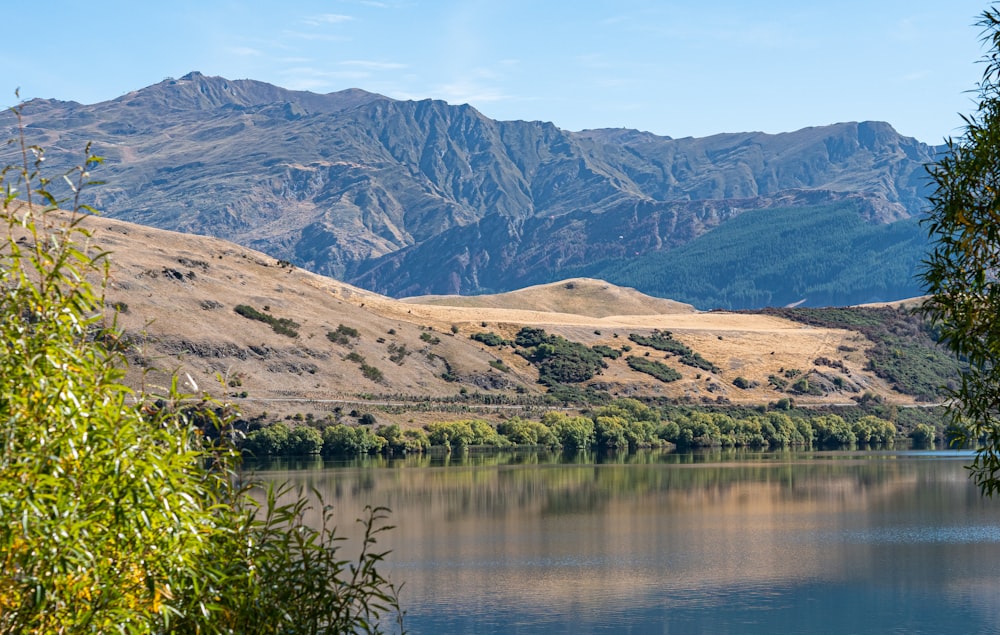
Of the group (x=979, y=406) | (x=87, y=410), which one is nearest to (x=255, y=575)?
(x=87, y=410)

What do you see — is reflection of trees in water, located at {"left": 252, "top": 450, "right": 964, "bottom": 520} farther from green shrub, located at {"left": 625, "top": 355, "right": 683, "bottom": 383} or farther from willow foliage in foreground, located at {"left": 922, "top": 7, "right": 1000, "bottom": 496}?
willow foliage in foreground, located at {"left": 922, "top": 7, "right": 1000, "bottom": 496}

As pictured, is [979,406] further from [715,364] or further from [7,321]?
[715,364]

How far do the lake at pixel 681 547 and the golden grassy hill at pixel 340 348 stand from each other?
108 feet

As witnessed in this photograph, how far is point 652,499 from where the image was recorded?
81000 mm

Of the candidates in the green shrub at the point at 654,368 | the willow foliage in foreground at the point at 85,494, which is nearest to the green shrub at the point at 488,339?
the green shrub at the point at 654,368

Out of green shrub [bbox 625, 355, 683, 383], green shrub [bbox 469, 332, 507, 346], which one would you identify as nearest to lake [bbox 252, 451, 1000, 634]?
green shrub [bbox 625, 355, 683, 383]

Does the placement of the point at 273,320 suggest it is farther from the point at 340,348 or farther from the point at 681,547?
the point at 681,547

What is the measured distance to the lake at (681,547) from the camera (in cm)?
4469

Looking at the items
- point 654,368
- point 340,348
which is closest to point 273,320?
point 340,348

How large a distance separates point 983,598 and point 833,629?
8.35 meters

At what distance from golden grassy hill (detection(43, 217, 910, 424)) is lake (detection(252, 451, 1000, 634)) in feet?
108

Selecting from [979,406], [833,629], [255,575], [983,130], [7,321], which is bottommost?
[833,629]

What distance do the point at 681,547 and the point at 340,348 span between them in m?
97.0

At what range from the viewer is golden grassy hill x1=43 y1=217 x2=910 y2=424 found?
134 meters
